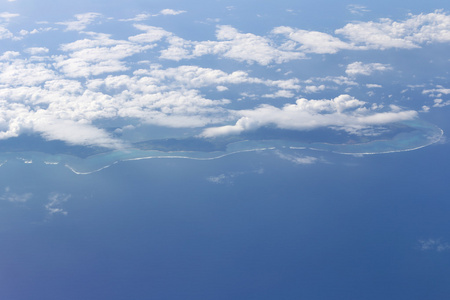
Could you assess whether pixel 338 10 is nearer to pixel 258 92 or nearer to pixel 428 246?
pixel 258 92

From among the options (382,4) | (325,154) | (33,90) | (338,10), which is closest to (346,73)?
(325,154)

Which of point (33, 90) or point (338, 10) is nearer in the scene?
→ point (33, 90)

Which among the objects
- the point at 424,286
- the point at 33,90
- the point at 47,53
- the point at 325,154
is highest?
the point at 47,53

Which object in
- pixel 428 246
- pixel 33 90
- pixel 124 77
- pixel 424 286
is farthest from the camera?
pixel 124 77

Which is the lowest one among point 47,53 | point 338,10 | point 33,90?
point 33,90

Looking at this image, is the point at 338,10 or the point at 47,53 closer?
the point at 47,53

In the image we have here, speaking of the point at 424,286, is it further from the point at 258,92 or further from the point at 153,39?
the point at 153,39

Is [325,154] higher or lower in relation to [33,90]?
lower

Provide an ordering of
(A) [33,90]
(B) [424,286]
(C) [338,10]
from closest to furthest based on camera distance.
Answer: (B) [424,286], (A) [33,90], (C) [338,10]

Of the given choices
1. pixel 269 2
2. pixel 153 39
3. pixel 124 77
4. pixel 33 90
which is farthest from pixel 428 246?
pixel 269 2
